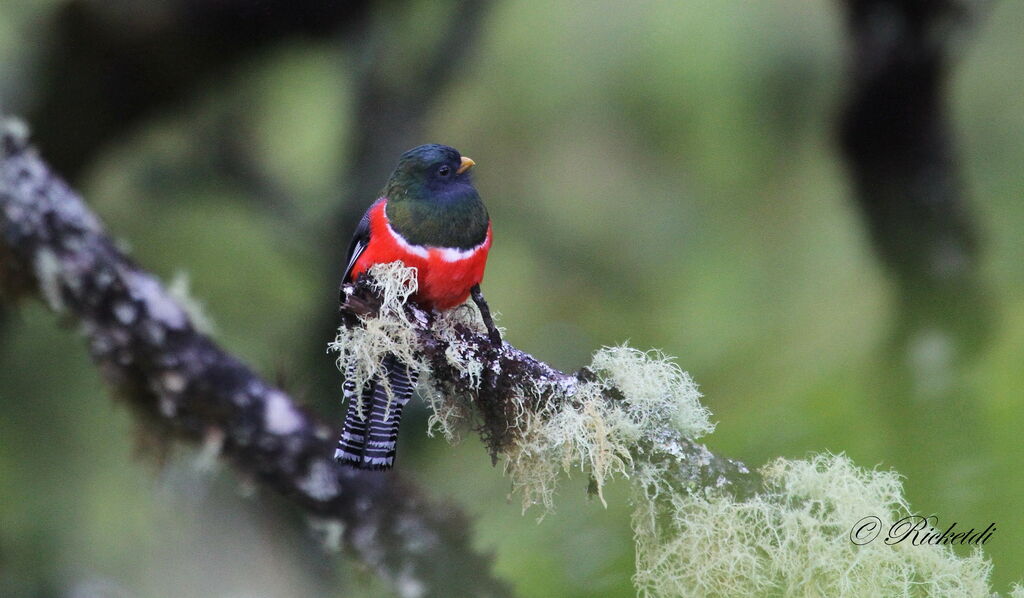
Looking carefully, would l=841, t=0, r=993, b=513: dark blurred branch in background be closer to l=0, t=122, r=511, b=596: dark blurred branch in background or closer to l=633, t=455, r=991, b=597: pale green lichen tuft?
l=633, t=455, r=991, b=597: pale green lichen tuft

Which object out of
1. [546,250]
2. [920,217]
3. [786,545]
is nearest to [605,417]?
[786,545]

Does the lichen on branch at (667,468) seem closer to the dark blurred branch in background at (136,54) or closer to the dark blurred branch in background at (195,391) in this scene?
the dark blurred branch in background at (195,391)

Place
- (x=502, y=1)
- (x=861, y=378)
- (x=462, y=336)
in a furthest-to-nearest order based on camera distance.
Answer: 1. (x=502, y=1)
2. (x=861, y=378)
3. (x=462, y=336)

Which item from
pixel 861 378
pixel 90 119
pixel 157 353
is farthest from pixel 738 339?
pixel 90 119

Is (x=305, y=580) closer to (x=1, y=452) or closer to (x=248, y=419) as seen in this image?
(x=248, y=419)

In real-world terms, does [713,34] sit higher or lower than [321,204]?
higher

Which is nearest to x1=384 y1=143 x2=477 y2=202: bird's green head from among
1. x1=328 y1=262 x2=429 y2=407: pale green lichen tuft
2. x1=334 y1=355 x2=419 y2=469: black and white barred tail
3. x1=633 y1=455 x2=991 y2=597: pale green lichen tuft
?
x1=328 y1=262 x2=429 y2=407: pale green lichen tuft
